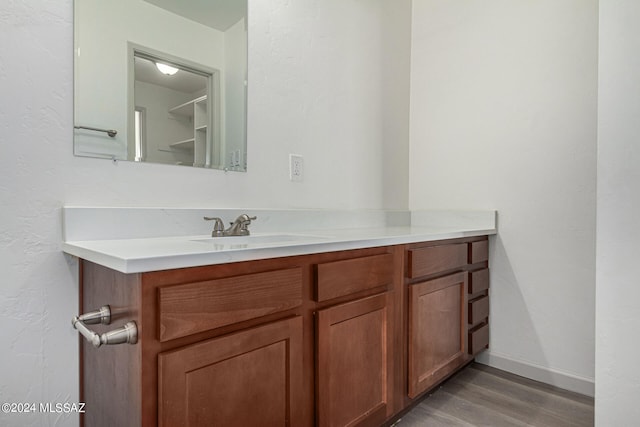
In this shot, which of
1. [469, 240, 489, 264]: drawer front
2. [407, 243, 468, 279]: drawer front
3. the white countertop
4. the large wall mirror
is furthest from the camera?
[469, 240, 489, 264]: drawer front

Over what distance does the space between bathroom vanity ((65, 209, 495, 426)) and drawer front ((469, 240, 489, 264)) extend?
0.97 feet

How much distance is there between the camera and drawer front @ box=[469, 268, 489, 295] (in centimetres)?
192

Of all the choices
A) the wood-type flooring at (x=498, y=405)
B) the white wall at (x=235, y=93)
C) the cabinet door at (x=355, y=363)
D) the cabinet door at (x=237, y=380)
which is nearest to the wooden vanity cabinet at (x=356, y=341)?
the cabinet door at (x=355, y=363)

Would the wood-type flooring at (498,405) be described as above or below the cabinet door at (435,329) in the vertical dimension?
below

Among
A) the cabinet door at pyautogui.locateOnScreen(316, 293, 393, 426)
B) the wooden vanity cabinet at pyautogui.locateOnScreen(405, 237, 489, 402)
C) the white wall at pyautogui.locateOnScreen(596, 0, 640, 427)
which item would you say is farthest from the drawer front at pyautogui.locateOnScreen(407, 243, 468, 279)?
the white wall at pyautogui.locateOnScreen(596, 0, 640, 427)

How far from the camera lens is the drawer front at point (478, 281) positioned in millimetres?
1920

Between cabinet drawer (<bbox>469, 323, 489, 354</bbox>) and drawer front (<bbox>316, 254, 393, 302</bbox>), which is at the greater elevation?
drawer front (<bbox>316, 254, 393, 302</bbox>)

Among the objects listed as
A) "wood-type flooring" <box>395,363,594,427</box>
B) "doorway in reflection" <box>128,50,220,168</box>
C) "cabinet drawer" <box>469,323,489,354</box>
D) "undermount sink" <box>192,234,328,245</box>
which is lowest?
"wood-type flooring" <box>395,363,594,427</box>

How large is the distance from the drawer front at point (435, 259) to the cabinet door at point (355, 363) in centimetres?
22

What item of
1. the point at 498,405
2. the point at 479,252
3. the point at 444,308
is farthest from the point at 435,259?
the point at 498,405

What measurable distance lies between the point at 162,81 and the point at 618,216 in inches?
68.0

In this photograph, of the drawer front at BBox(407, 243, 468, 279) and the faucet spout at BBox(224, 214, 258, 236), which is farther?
the drawer front at BBox(407, 243, 468, 279)

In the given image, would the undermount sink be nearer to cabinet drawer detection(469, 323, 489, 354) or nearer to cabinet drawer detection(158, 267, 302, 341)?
cabinet drawer detection(158, 267, 302, 341)

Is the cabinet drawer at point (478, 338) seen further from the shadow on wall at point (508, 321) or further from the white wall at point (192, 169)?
the white wall at point (192, 169)
